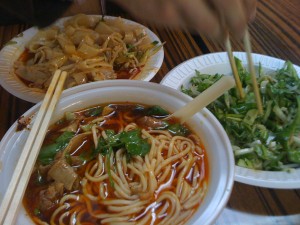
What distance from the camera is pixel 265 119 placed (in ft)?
5.19

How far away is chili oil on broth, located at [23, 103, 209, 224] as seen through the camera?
3.45 feet

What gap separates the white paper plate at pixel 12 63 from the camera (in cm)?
168

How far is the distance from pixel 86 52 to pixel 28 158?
3.48 ft

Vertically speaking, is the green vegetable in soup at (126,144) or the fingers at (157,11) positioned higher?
the fingers at (157,11)

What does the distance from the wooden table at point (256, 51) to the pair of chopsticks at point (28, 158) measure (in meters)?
0.48

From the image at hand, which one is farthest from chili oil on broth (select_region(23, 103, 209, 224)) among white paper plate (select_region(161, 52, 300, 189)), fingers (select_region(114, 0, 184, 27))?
fingers (select_region(114, 0, 184, 27))

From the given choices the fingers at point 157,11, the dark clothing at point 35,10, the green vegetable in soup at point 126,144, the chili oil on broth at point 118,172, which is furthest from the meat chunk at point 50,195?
the dark clothing at point 35,10

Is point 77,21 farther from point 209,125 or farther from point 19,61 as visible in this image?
point 209,125

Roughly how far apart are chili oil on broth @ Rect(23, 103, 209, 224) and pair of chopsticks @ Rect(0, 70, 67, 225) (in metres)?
0.08

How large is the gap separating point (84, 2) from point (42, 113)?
5.61 feet

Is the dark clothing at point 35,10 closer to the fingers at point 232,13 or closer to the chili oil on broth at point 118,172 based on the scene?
the chili oil on broth at point 118,172

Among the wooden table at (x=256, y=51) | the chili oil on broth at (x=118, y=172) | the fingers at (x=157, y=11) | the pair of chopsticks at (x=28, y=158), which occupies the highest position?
the fingers at (x=157, y=11)

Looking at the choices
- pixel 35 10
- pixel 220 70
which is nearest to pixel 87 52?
pixel 35 10

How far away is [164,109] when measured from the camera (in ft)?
4.40
